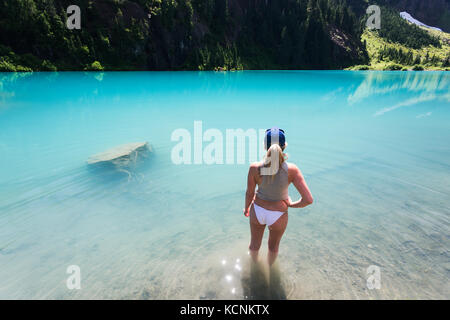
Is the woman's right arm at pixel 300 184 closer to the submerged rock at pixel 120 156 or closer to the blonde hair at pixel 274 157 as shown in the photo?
the blonde hair at pixel 274 157

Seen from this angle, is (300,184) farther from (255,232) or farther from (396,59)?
(396,59)

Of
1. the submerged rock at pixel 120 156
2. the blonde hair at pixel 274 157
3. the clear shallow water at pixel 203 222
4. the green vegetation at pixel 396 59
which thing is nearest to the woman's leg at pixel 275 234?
the clear shallow water at pixel 203 222

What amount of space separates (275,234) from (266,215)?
482 mm

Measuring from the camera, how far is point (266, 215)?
4234 millimetres

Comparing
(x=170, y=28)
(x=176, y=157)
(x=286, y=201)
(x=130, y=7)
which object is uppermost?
(x=130, y=7)

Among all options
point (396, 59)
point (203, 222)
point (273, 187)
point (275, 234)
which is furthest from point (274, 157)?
point (396, 59)

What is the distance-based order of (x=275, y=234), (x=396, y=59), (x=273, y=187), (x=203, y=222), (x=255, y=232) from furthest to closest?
(x=396, y=59) → (x=203, y=222) → (x=255, y=232) → (x=275, y=234) → (x=273, y=187)

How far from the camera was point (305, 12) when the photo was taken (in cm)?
12350

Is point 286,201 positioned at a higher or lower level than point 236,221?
higher

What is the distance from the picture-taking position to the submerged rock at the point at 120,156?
965 cm

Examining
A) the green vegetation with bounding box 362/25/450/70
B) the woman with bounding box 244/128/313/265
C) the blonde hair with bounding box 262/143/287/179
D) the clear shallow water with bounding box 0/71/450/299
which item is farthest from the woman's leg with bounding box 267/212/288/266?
the green vegetation with bounding box 362/25/450/70
